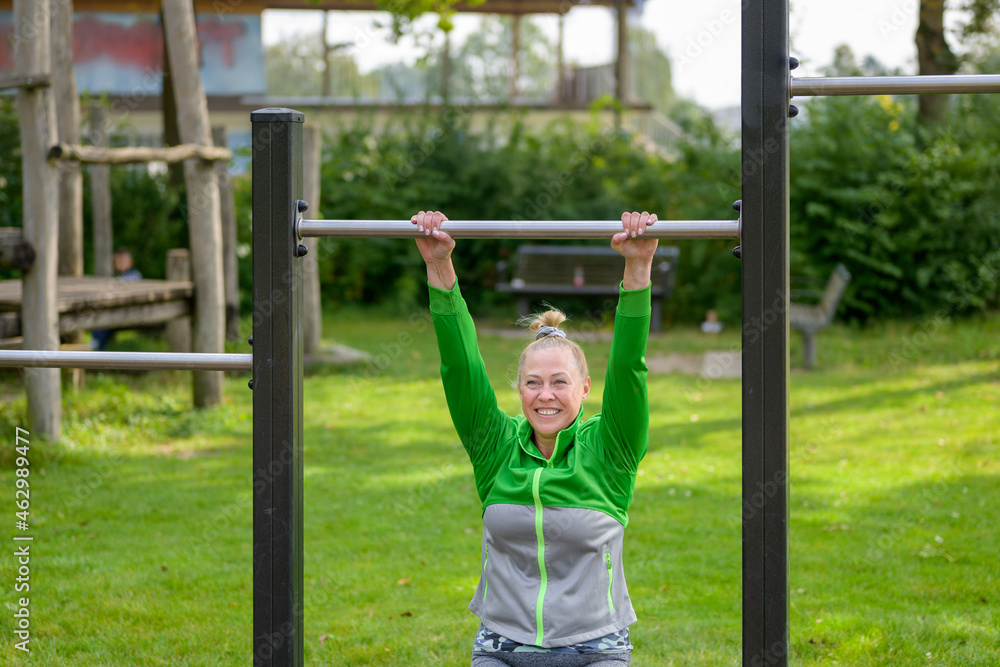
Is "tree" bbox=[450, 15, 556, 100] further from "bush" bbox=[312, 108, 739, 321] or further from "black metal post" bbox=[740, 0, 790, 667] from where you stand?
"black metal post" bbox=[740, 0, 790, 667]

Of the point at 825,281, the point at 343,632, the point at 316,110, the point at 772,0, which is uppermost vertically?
the point at 316,110

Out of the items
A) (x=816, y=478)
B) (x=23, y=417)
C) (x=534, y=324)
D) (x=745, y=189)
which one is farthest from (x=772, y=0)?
(x=23, y=417)

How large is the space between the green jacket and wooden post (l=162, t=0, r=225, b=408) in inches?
206

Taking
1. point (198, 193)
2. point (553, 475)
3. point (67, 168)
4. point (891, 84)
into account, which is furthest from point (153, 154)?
point (891, 84)

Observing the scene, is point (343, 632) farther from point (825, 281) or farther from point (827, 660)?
point (825, 281)

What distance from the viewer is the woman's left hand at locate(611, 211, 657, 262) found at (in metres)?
2.25

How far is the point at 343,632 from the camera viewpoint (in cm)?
377

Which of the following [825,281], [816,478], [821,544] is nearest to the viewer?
[821,544]

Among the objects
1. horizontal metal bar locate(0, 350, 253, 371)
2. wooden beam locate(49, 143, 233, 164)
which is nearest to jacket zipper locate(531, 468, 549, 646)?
horizontal metal bar locate(0, 350, 253, 371)

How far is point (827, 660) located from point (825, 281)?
9405mm

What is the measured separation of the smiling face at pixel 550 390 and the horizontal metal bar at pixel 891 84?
0.83m

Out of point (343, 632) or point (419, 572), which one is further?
point (419, 572)

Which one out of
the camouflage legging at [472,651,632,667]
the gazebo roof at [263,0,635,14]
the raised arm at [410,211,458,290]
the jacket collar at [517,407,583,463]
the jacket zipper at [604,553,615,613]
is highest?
the gazebo roof at [263,0,635,14]

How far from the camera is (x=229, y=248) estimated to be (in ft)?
33.2
